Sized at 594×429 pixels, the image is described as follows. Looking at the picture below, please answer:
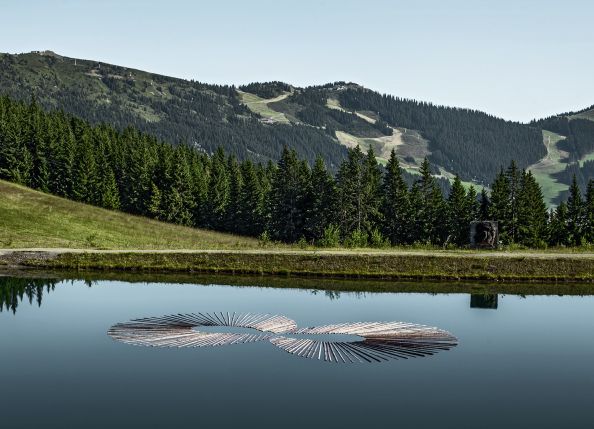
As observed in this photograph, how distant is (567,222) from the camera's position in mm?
108938

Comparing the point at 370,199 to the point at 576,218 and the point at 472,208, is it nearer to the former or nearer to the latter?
the point at 472,208

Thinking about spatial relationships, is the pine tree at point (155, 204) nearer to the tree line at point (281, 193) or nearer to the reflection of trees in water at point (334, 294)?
the tree line at point (281, 193)

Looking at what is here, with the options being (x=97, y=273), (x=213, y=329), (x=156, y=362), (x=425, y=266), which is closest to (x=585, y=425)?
(x=156, y=362)

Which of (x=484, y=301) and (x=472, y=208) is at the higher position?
(x=472, y=208)

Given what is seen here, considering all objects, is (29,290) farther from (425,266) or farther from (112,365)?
(425,266)

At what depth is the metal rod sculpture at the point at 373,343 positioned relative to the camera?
33531 millimetres

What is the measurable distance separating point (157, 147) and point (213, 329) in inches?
5397

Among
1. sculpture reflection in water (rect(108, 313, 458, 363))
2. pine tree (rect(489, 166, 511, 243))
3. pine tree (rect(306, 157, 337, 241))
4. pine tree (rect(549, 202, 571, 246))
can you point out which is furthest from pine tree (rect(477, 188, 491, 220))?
sculpture reflection in water (rect(108, 313, 458, 363))

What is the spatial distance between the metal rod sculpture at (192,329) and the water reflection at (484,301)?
15644mm

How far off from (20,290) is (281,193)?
235 ft

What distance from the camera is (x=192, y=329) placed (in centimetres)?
3941

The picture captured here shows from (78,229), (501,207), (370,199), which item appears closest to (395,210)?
(370,199)

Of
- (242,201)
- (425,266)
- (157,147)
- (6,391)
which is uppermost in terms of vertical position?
(157,147)

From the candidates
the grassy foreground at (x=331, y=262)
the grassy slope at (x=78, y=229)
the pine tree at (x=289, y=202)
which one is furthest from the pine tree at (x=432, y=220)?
the grassy foreground at (x=331, y=262)
